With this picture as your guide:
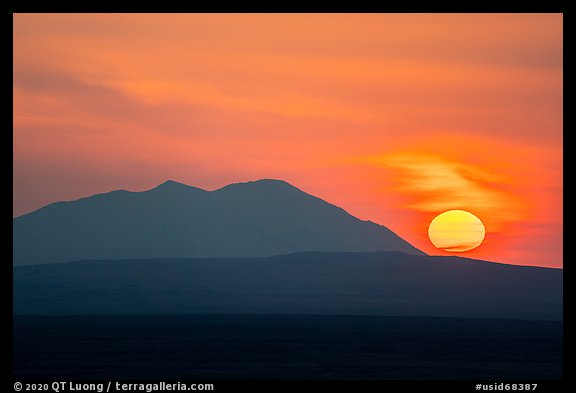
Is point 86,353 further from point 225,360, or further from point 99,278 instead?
point 99,278

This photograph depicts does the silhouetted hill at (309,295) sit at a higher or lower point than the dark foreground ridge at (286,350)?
higher

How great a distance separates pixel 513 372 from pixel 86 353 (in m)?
29.3

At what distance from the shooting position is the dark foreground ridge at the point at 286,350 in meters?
54.2

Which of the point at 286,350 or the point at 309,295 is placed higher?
the point at 309,295

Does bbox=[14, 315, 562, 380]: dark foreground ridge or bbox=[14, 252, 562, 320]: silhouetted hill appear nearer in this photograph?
bbox=[14, 315, 562, 380]: dark foreground ridge

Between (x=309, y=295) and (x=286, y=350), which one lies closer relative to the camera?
(x=286, y=350)

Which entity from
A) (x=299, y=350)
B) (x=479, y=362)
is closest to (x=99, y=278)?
(x=299, y=350)

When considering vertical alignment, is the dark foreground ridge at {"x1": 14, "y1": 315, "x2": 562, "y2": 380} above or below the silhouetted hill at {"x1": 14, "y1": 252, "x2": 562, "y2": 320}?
below

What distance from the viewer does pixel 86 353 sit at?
69688 millimetres

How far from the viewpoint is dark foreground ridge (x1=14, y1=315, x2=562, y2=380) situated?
2136 inches

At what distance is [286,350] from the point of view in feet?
242
